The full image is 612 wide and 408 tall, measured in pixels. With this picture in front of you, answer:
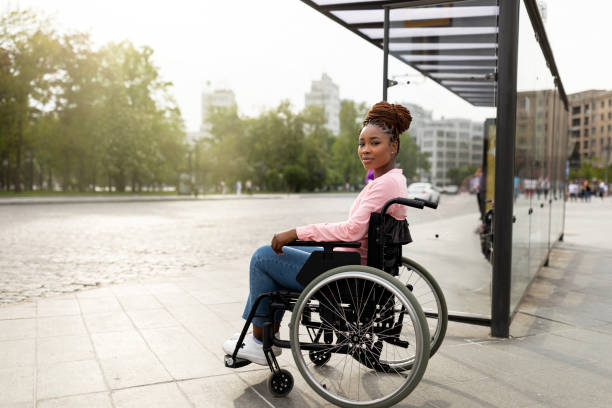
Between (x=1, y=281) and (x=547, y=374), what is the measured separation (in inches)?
252

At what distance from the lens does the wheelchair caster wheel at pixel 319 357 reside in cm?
338

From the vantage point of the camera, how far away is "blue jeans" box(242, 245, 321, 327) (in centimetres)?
311

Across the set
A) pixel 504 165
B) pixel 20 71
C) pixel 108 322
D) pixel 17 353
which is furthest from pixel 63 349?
pixel 20 71

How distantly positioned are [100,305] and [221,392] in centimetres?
280

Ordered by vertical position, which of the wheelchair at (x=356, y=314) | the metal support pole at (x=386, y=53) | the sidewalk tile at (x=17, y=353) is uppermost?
the metal support pole at (x=386, y=53)

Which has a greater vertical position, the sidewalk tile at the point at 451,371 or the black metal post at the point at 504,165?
the black metal post at the point at 504,165

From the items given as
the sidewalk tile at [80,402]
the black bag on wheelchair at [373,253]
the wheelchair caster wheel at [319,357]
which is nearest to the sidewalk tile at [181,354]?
the sidewalk tile at [80,402]

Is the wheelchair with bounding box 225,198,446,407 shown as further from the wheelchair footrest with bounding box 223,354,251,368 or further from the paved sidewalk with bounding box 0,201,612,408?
the paved sidewalk with bounding box 0,201,612,408

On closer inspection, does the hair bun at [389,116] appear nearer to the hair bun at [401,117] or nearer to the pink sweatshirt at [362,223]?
the hair bun at [401,117]

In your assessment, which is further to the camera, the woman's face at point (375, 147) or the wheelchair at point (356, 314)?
the woman's face at point (375, 147)

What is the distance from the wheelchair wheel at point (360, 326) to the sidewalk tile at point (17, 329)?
2.57 metres

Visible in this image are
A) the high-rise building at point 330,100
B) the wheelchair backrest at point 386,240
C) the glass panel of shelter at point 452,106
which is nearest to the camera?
the wheelchair backrest at point 386,240

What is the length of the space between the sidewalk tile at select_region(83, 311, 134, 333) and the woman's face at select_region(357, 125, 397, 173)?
8.76 ft

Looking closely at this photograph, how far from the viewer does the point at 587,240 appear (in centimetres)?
1247
